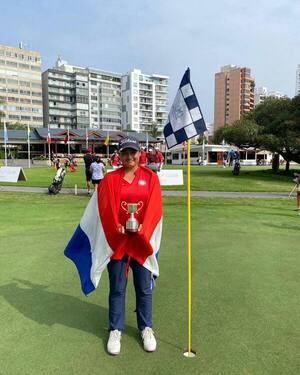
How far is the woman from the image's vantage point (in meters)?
3.33

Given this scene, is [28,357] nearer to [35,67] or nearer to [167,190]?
[167,190]

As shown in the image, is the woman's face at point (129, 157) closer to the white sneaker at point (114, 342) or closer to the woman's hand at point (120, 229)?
the woman's hand at point (120, 229)

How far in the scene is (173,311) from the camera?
4215 mm

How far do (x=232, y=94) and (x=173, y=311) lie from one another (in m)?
161

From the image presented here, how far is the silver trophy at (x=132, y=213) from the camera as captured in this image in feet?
10.4

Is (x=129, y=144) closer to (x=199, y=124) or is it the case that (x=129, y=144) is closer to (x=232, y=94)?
(x=199, y=124)

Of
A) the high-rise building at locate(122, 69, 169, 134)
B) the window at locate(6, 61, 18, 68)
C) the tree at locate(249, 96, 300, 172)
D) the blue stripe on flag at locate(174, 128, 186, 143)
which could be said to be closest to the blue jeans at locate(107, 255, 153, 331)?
the blue stripe on flag at locate(174, 128, 186, 143)

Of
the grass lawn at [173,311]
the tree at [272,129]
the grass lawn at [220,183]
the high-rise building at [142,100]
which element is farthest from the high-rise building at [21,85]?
the grass lawn at [173,311]

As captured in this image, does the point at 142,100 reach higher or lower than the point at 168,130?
higher

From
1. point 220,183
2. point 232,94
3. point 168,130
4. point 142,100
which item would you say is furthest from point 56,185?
point 232,94

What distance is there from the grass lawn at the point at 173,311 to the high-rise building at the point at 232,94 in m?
149

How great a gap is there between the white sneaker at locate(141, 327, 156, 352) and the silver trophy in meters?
1.01

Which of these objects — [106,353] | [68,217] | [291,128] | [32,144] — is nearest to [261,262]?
[106,353]

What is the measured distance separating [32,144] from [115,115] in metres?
71.8
